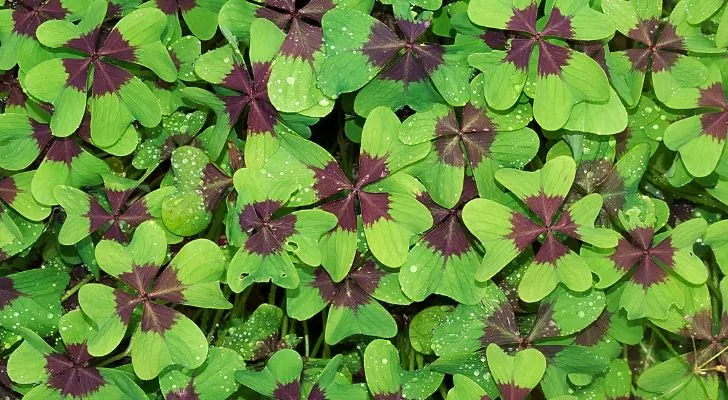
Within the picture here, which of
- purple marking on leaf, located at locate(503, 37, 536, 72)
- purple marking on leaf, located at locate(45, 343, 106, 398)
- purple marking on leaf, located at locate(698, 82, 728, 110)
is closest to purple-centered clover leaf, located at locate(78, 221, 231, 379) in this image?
purple marking on leaf, located at locate(45, 343, 106, 398)

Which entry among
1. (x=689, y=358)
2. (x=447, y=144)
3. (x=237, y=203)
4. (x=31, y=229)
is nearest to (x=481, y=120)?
(x=447, y=144)

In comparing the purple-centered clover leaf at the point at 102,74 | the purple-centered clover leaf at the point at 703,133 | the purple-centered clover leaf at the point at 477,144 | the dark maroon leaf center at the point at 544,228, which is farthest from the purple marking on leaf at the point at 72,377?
the purple-centered clover leaf at the point at 703,133

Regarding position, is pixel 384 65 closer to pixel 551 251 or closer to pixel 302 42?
pixel 302 42

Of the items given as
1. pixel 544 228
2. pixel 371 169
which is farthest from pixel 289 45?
pixel 544 228

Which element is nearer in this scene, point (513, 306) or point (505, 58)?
point (505, 58)

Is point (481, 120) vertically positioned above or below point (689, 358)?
above

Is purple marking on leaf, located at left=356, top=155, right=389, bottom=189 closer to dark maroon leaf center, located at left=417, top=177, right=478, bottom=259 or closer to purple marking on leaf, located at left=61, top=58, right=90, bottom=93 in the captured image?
dark maroon leaf center, located at left=417, top=177, right=478, bottom=259

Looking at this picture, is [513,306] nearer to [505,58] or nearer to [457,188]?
[457,188]
